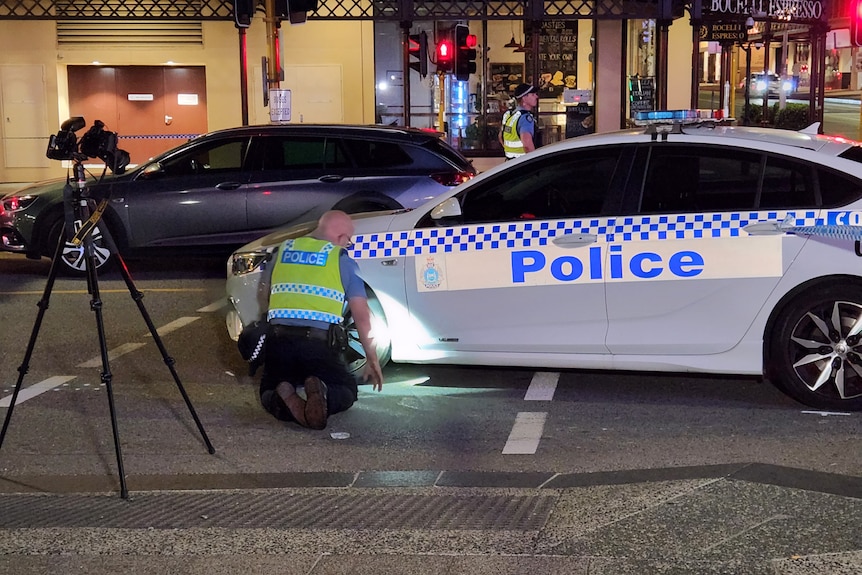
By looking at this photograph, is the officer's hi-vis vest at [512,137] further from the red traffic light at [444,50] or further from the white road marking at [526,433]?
the white road marking at [526,433]

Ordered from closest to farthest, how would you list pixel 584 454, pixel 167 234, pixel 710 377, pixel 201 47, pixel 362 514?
pixel 362 514, pixel 584 454, pixel 710 377, pixel 167 234, pixel 201 47

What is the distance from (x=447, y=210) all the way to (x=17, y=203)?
7.01 m

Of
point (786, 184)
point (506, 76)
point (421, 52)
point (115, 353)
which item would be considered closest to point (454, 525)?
point (786, 184)

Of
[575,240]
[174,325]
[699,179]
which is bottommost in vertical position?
[174,325]

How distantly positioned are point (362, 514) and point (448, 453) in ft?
4.11

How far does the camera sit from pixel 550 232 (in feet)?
22.8

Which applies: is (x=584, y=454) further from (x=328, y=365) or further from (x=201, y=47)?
(x=201, y=47)

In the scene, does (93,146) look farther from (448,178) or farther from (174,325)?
(448,178)

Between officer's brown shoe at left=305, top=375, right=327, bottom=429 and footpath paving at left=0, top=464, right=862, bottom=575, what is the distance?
31.2 inches

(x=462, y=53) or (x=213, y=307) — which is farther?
(x=462, y=53)

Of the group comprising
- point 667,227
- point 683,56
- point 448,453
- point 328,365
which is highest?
point 683,56

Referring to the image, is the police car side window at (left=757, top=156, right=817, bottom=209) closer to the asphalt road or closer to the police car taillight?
the asphalt road

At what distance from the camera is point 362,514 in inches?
197

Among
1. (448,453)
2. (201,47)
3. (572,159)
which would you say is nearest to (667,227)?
(572,159)
